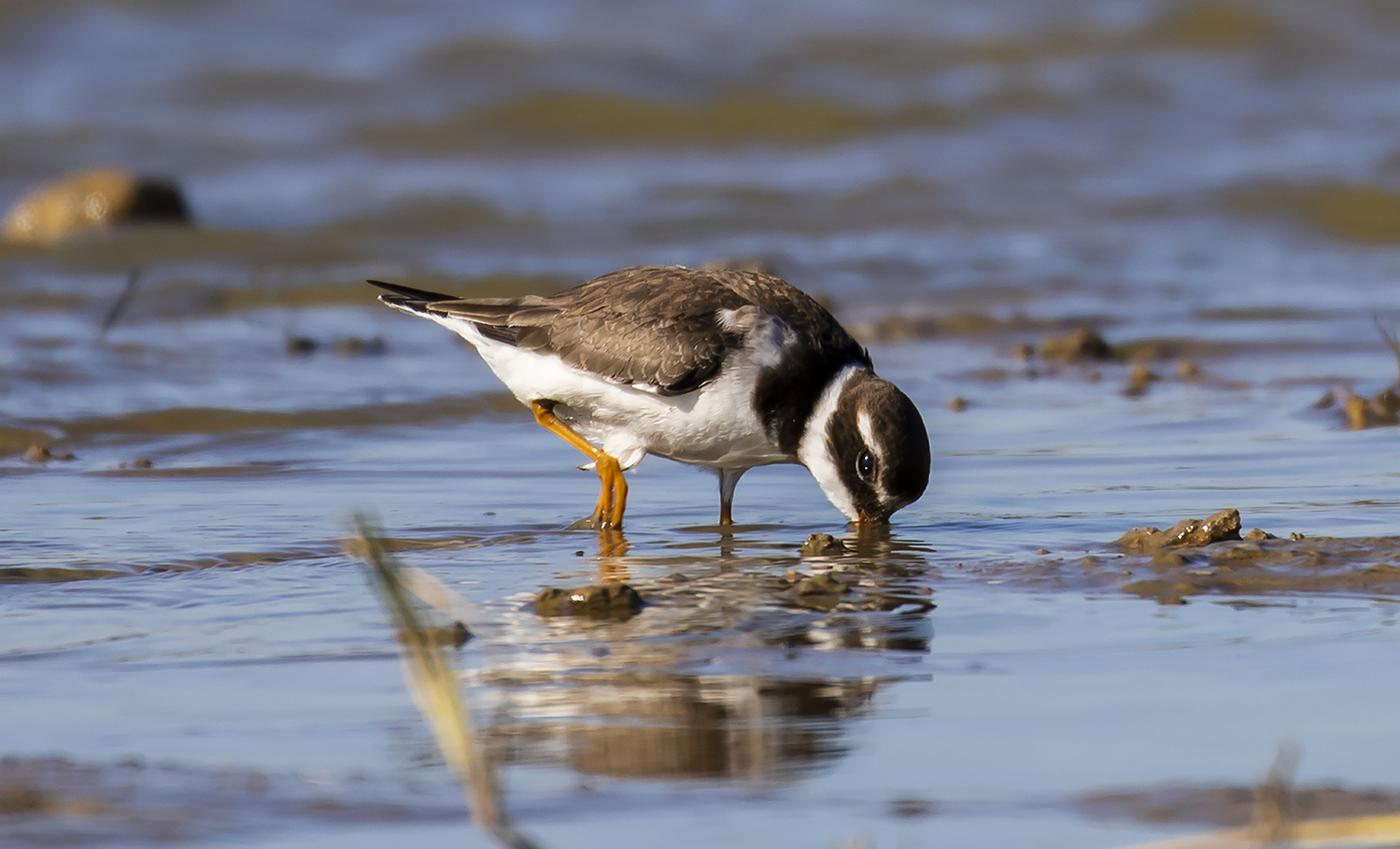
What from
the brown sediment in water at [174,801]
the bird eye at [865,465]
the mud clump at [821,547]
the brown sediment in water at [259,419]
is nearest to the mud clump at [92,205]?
the brown sediment in water at [259,419]

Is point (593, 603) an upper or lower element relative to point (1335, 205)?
lower

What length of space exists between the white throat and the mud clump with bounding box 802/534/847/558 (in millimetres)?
303

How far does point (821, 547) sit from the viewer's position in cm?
567

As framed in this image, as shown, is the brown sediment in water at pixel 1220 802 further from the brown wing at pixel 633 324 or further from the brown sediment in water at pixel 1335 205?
the brown sediment in water at pixel 1335 205

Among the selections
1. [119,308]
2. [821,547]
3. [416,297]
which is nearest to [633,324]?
→ [821,547]

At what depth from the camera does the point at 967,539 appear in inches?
233

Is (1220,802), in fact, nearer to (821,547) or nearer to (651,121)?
(821,547)

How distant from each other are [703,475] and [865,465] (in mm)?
1724

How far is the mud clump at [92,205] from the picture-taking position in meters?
14.3

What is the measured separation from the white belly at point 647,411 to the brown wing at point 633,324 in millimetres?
45

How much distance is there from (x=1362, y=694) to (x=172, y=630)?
3.01m

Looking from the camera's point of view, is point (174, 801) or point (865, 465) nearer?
point (174, 801)

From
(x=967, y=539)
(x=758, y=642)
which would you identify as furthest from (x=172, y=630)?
(x=967, y=539)

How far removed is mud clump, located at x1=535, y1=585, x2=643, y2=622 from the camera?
4789mm
